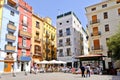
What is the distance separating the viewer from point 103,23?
37969 mm

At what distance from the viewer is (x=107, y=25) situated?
37.5 m

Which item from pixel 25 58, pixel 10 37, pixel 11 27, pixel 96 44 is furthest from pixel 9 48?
pixel 96 44

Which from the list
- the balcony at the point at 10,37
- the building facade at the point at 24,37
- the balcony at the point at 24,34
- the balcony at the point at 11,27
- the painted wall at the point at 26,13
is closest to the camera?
the balcony at the point at 10,37

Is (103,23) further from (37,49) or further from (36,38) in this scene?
(37,49)

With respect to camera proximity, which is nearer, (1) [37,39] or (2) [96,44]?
(2) [96,44]

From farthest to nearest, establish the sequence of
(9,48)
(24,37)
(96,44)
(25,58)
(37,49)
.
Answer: (37,49)
(24,37)
(25,58)
(96,44)
(9,48)

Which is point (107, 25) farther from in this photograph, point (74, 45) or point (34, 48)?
point (34, 48)

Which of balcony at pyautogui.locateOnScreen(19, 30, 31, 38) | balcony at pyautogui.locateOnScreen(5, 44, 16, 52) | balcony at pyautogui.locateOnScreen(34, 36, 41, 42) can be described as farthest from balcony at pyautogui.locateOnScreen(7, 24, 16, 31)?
balcony at pyautogui.locateOnScreen(34, 36, 41, 42)

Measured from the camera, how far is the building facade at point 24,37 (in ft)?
131

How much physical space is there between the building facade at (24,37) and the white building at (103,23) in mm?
13758

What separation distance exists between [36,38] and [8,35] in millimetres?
9868

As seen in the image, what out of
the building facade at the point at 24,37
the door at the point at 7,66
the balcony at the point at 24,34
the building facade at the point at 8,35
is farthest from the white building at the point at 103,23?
the door at the point at 7,66

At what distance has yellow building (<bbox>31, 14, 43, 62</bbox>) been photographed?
4453 centimetres

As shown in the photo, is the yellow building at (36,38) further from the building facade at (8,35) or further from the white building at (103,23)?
the white building at (103,23)
